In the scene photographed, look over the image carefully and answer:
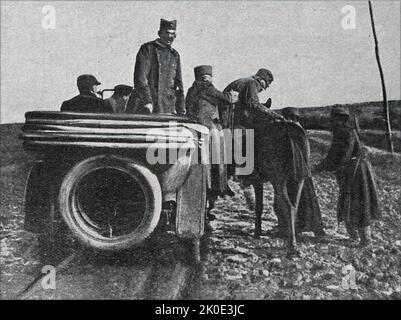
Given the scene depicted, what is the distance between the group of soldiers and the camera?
17.8ft

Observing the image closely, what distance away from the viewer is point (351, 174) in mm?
5531

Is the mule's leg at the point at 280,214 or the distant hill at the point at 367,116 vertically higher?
the distant hill at the point at 367,116

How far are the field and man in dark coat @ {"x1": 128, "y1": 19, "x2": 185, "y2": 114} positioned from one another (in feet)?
5.64

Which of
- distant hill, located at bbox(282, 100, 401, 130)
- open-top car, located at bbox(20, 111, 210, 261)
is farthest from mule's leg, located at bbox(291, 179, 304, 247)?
distant hill, located at bbox(282, 100, 401, 130)

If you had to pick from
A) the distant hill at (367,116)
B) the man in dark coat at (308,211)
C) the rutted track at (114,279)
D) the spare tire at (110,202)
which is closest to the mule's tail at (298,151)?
the man in dark coat at (308,211)

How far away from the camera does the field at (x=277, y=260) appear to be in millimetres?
4418

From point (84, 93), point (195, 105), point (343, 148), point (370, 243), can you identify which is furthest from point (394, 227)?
point (84, 93)

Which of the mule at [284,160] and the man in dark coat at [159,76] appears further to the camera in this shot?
the mule at [284,160]

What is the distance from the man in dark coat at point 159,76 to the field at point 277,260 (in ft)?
5.64

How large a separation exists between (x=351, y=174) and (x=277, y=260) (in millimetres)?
1399

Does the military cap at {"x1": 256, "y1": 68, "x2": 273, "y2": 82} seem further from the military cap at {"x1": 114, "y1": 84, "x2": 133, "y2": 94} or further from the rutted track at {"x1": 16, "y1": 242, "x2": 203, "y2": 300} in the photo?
the rutted track at {"x1": 16, "y1": 242, "x2": 203, "y2": 300}

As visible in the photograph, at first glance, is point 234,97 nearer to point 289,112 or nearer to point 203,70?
point 203,70

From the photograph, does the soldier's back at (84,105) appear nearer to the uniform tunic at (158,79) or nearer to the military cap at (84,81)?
the military cap at (84,81)

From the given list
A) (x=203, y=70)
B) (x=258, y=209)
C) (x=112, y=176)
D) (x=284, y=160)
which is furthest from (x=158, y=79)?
(x=258, y=209)
